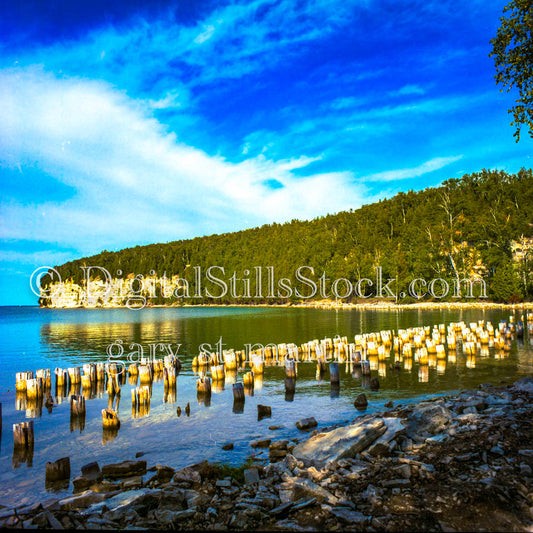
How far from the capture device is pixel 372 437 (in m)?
8.61

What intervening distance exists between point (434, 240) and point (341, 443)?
11398 centimetres

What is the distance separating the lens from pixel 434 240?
11138cm

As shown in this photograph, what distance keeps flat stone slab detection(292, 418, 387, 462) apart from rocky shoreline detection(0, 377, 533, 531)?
0.08ft

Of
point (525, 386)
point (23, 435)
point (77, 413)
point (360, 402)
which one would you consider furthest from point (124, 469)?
point (525, 386)

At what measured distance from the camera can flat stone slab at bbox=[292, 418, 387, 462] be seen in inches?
319

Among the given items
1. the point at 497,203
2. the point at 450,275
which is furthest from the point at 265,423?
the point at 497,203

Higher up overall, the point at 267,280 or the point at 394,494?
the point at 267,280

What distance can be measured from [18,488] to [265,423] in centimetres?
728

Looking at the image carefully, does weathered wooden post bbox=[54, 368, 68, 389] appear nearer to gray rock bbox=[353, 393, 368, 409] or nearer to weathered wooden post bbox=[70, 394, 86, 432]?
weathered wooden post bbox=[70, 394, 86, 432]

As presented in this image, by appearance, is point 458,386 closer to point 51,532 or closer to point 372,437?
point 372,437

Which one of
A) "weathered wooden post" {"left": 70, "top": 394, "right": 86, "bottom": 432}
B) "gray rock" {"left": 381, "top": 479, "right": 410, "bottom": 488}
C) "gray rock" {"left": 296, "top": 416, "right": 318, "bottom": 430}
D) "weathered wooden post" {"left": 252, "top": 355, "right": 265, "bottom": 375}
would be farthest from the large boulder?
"weathered wooden post" {"left": 252, "top": 355, "right": 265, "bottom": 375}

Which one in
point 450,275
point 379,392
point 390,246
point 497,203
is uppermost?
point 497,203

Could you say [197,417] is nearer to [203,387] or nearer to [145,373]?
[203,387]

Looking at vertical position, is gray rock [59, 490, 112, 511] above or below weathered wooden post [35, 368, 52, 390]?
below
